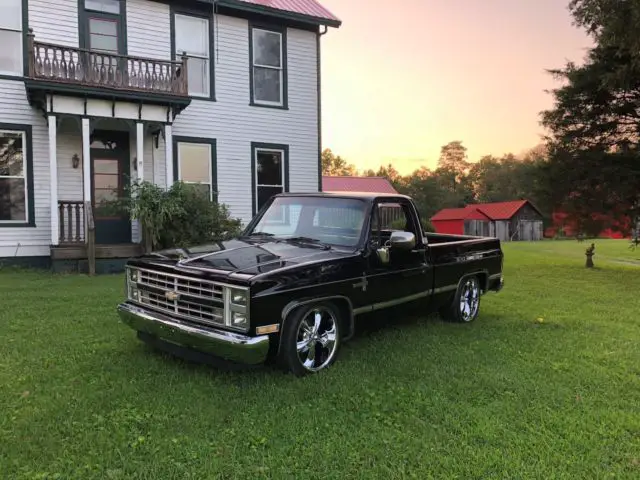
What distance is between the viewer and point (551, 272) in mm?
14094

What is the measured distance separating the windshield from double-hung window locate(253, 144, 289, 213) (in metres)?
9.32

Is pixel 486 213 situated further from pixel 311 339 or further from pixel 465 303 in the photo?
pixel 311 339

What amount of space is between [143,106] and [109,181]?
2344mm

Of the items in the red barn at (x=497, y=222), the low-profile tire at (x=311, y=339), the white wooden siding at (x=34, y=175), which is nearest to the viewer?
the low-profile tire at (x=311, y=339)

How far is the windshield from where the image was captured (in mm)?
5469

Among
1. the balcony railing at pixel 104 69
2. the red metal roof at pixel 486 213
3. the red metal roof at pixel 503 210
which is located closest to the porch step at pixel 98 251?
the balcony railing at pixel 104 69

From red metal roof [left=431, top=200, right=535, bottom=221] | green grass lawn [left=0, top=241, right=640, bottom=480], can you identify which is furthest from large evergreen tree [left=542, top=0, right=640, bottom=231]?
red metal roof [left=431, top=200, right=535, bottom=221]

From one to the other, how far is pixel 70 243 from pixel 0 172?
8.38 feet

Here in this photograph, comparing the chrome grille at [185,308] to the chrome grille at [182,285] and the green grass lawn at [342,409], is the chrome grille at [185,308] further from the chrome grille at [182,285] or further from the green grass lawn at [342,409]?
the green grass lawn at [342,409]

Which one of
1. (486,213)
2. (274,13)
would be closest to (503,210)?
(486,213)

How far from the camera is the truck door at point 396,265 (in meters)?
5.32

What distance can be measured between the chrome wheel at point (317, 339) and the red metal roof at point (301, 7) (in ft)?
40.9

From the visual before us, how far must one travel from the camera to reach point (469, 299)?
7.23 metres

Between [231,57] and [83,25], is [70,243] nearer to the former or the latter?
[83,25]
